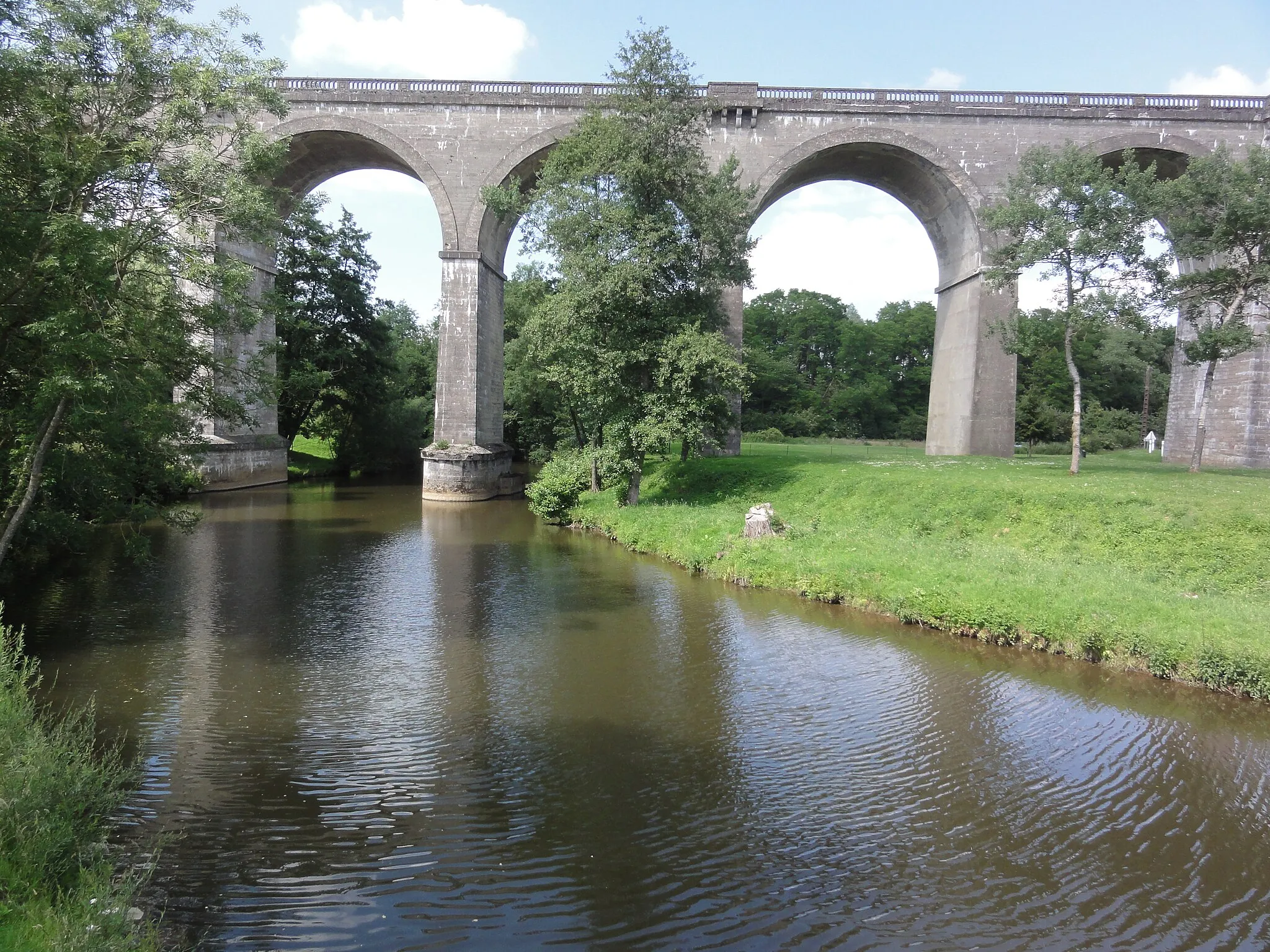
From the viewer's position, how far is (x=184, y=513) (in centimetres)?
1249

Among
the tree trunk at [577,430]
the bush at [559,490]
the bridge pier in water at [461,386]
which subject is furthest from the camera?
the tree trunk at [577,430]

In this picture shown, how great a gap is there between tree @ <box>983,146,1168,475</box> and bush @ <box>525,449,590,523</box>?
42.1ft

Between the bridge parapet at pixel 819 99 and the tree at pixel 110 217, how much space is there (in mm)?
18327

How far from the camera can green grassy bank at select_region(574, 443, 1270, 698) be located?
9680 millimetres

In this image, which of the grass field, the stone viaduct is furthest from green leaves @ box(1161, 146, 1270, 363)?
the grass field

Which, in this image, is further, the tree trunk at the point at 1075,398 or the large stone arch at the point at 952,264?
the large stone arch at the point at 952,264

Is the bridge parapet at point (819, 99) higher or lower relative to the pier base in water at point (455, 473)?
higher

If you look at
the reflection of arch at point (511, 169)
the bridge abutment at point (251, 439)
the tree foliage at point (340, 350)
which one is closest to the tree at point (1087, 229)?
the reflection of arch at point (511, 169)

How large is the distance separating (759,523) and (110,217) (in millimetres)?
11678

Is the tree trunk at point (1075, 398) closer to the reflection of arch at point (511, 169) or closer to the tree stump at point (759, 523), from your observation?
the tree stump at point (759, 523)

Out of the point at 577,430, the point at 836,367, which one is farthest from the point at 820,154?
the point at 836,367

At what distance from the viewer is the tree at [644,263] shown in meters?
19.5

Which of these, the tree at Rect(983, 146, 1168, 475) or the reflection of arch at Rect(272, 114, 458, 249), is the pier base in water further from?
the tree at Rect(983, 146, 1168, 475)

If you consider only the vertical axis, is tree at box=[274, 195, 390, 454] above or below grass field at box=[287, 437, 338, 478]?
above
